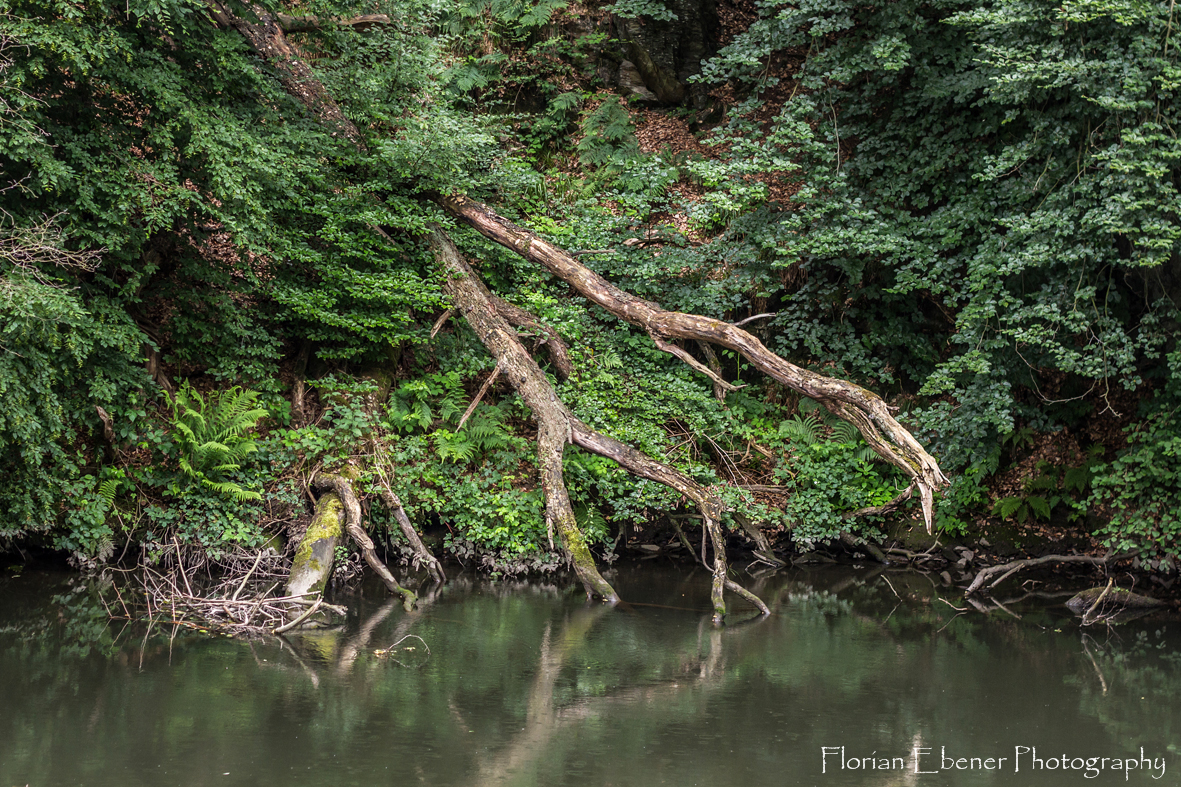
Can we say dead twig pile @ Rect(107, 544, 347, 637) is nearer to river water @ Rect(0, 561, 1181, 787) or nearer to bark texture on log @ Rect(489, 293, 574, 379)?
river water @ Rect(0, 561, 1181, 787)

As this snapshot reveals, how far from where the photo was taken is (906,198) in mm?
10703

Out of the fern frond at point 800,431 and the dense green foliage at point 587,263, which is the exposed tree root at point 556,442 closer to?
the dense green foliage at point 587,263

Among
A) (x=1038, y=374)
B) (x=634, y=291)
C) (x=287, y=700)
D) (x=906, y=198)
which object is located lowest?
(x=287, y=700)

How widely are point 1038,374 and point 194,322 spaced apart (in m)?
9.33

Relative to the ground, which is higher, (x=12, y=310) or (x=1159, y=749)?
(x=12, y=310)

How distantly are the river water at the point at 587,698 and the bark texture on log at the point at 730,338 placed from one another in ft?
5.13

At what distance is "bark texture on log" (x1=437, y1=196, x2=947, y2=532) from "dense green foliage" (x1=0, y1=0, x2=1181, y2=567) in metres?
0.36

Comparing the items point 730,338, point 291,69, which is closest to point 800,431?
point 730,338

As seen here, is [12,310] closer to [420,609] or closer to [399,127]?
Answer: [420,609]

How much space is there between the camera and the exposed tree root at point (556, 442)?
8.64m

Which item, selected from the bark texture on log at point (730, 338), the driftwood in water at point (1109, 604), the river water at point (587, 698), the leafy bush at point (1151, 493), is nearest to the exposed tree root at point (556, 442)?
the river water at point (587, 698)

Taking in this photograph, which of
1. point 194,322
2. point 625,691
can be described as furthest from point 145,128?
point 625,691

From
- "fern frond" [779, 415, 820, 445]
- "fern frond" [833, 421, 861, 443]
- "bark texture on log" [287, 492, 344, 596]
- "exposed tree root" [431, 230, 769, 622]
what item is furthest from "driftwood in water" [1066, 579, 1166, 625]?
"bark texture on log" [287, 492, 344, 596]

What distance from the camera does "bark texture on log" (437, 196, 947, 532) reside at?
785cm
